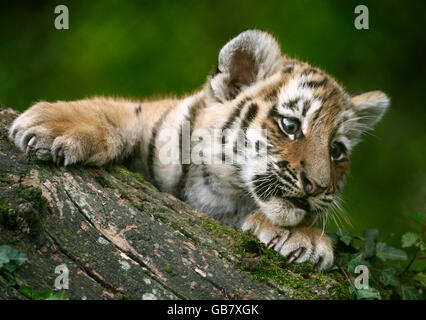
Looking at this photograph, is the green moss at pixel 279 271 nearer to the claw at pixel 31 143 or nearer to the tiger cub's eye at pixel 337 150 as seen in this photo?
the tiger cub's eye at pixel 337 150

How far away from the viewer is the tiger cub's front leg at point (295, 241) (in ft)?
10.0

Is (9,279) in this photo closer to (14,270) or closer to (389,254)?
(14,270)

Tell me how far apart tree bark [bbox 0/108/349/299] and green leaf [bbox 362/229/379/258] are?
0.54 metres

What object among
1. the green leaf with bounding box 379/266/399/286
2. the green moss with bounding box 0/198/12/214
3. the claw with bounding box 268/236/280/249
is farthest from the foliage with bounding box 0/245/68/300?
the green leaf with bounding box 379/266/399/286

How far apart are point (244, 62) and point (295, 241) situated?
4.80 ft

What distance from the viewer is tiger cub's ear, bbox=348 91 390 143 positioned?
12.7 feet

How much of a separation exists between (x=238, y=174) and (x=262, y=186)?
25cm

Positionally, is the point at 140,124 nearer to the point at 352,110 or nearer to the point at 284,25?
the point at 352,110

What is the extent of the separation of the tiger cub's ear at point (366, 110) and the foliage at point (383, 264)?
829 millimetres

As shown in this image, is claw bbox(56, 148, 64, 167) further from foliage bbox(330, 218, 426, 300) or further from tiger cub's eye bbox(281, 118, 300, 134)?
foliage bbox(330, 218, 426, 300)

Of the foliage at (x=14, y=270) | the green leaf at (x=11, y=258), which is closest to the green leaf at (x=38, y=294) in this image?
the foliage at (x=14, y=270)

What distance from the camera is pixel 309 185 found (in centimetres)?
306
